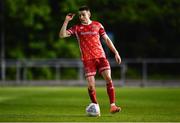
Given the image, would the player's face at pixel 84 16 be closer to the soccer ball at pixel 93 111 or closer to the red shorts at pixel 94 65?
the red shorts at pixel 94 65

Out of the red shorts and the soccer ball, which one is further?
the red shorts

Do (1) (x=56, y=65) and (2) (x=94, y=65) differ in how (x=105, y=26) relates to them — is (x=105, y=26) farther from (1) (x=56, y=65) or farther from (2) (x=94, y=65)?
(2) (x=94, y=65)

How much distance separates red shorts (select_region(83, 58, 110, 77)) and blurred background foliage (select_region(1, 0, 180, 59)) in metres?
33.9

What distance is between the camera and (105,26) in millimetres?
54750

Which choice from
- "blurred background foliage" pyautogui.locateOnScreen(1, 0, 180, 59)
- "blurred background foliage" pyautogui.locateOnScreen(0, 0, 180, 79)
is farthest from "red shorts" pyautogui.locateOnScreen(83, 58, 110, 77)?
"blurred background foliage" pyautogui.locateOnScreen(0, 0, 180, 79)

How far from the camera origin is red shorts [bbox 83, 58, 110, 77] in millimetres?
16547

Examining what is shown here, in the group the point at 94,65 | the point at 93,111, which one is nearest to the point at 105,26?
the point at 94,65

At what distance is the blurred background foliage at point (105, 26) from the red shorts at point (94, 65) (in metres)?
33.9

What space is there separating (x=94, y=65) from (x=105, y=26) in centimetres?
3826

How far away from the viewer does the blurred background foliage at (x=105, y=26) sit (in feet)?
171

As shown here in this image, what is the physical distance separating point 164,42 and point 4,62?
12236 mm

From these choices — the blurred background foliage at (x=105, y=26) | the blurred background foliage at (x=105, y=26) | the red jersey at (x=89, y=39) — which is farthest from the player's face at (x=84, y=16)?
the blurred background foliage at (x=105, y=26)

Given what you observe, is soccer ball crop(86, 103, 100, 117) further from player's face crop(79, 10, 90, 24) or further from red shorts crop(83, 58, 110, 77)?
player's face crop(79, 10, 90, 24)

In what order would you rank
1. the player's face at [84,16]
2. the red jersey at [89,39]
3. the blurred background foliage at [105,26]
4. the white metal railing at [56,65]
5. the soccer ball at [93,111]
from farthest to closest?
the blurred background foliage at [105,26], the white metal railing at [56,65], the red jersey at [89,39], the player's face at [84,16], the soccer ball at [93,111]
